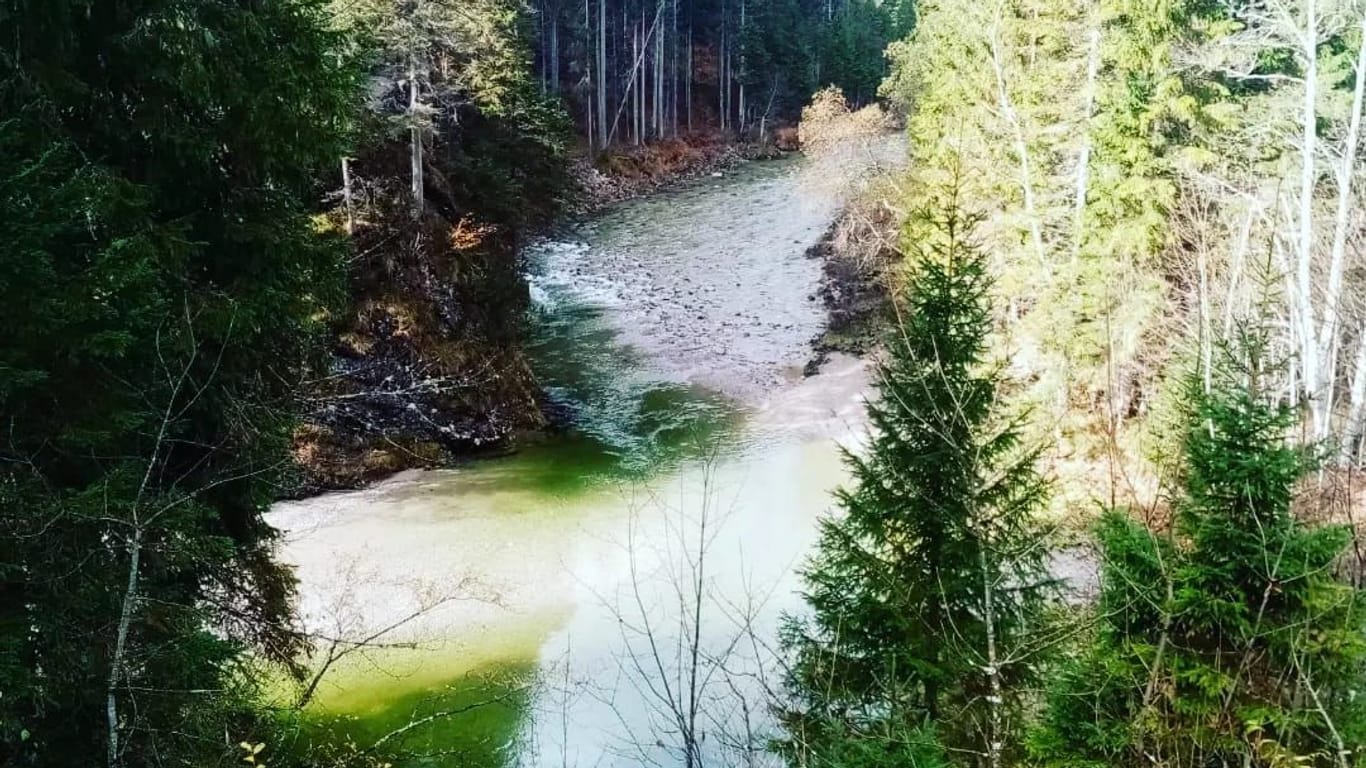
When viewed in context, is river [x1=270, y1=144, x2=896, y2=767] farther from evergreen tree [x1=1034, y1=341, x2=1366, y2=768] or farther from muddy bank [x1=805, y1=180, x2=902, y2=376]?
evergreen tree [x1=1034, y1=341, x2=1366, y2=768]

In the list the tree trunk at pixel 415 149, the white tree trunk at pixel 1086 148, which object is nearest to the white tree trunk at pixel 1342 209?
the white tree trunk at pixel 1086 148

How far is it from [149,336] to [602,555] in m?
8.96

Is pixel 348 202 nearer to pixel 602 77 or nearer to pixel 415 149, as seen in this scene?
pixel 415 149

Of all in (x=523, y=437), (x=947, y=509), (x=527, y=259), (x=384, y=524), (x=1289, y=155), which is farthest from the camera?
(x=527, y=259)

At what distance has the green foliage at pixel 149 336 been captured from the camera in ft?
16.2

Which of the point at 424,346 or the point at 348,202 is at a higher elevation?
the point at 348,202

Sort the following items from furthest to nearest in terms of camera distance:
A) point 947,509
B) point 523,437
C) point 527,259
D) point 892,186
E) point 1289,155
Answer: point 527,259
point 892,186
point 523,437
point 1289,155
point 947,509

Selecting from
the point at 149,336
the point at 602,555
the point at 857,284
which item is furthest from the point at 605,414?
the point at 149,336

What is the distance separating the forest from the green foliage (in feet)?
0.11

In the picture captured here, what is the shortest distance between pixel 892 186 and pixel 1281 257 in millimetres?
11220

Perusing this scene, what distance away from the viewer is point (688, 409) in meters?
20.5

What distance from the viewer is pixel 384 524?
48.2ft

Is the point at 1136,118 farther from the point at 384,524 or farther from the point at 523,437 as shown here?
the point at 384,524

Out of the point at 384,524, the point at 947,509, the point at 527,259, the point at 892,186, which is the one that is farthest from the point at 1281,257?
the point at 527,259
